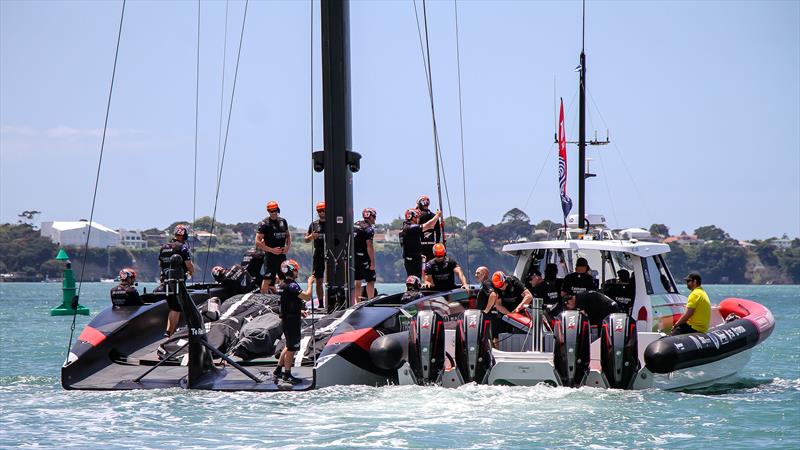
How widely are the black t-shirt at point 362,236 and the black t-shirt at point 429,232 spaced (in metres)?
1.44

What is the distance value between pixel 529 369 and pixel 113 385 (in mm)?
5064

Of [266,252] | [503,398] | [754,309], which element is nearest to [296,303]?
[503,398]

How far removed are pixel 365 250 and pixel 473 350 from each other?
4.03m

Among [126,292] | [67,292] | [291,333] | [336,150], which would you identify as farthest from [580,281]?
[67,292]

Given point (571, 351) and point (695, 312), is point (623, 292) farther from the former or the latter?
point (571, 351)

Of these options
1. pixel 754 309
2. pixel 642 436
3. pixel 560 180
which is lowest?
pixel 642 436

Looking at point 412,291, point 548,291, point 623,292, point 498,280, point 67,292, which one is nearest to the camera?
point 498,280

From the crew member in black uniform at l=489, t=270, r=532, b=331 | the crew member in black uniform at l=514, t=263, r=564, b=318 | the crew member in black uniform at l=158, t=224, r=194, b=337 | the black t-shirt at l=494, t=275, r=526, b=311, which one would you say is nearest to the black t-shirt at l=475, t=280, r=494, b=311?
the crew member in black uniform at l=489, t=270, r=532, b=331

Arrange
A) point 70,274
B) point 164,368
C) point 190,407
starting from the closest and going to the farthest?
point 190,407, point 164,368, point 70,274

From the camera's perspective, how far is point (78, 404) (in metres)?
12.8

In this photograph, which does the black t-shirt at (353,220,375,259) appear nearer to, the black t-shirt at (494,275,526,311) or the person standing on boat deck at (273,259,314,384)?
the black t-shirt at (494,275,526,311)

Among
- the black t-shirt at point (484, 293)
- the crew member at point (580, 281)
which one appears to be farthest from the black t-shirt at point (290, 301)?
the crew member at point (580, 281)

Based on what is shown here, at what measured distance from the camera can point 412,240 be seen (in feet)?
58.4

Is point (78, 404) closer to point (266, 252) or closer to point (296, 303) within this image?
point (296, 303)
